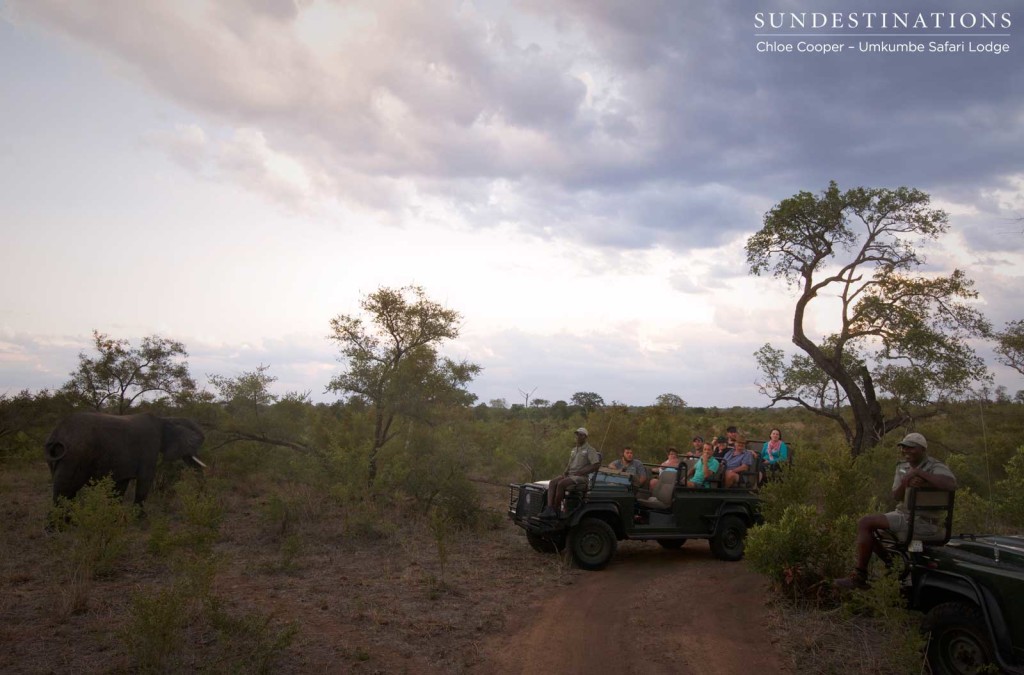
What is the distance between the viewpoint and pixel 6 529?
37.9 ft

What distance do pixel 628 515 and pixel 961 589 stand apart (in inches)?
231

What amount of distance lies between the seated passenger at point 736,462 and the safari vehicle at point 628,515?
0.75 ft

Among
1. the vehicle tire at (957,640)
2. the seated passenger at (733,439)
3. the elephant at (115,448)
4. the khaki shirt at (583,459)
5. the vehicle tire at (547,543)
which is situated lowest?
the vehicle tire at (547,543)

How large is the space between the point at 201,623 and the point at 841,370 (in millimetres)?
16317

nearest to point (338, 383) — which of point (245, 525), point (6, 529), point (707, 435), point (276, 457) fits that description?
point (276, 457)

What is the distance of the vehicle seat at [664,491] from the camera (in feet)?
→ 38.0

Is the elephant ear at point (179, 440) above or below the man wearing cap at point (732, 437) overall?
below

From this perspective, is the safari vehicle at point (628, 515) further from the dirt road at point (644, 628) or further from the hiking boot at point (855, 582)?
the hiking boot at point (855, 582)

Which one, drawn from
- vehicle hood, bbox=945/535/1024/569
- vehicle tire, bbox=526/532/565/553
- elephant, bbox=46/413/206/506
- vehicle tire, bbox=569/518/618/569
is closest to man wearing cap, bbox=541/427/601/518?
vehicle tire, bbox=569/518/618/569

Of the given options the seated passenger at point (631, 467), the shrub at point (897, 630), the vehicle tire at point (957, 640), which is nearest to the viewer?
the shrub at point (897, 630)

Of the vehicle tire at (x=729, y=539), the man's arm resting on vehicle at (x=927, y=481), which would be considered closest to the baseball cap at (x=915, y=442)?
the man's arm resting on vehicle at (x=927, y=481)

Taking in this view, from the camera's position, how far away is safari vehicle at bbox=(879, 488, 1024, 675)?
5223mm

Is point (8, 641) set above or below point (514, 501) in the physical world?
below

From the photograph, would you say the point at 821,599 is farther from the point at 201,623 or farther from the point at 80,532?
the point at 80,532
